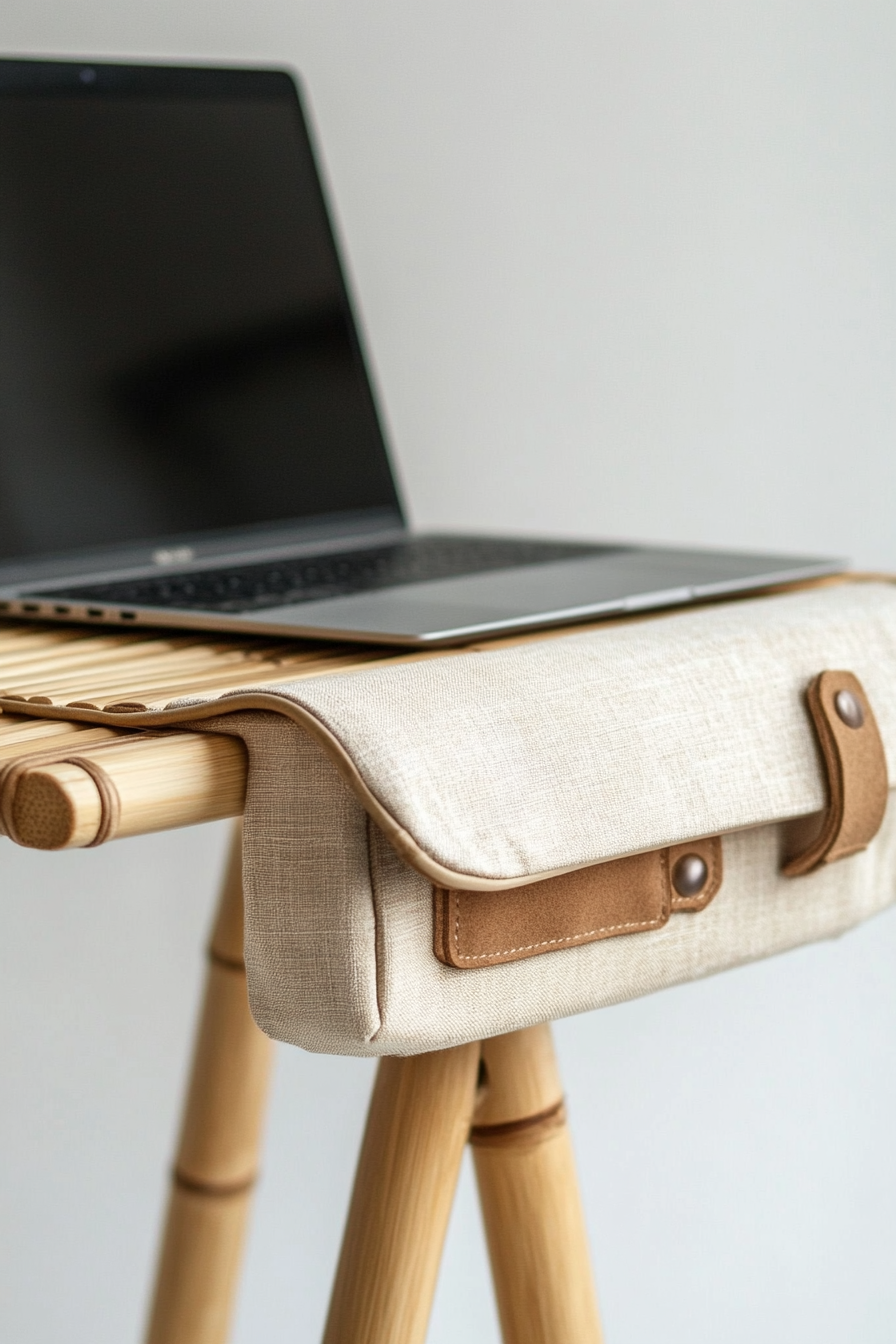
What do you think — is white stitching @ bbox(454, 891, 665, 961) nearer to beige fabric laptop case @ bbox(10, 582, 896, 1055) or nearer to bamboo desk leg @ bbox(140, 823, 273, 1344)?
beige fabric laptop case @ bbox(10, 582, 896, 1055)

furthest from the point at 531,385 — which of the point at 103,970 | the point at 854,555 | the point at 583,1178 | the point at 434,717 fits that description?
the point at 434,717

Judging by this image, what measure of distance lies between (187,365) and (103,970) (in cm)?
49

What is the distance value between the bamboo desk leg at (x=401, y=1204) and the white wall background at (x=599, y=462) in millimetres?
547

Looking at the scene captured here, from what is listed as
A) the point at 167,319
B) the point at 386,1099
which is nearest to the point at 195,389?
the point at 167,319

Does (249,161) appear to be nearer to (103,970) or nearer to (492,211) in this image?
(492,211)

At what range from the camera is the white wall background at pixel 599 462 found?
1106 millimetres

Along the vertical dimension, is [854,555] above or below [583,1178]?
above

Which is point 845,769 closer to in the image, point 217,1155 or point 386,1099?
point 386,1099

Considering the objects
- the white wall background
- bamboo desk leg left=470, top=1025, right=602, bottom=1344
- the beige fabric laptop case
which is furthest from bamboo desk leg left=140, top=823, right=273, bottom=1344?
the beige fabric laptop case

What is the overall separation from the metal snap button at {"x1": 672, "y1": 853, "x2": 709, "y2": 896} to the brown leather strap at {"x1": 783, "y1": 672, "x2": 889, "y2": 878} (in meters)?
0.05

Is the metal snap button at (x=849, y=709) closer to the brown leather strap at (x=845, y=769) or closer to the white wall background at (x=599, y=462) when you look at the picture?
the brown leather strap at (x=845, y=769)

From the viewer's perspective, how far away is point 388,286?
45.0 inches

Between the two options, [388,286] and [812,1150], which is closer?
[388,286]

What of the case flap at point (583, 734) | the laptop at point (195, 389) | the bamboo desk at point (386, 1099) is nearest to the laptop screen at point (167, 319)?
the laptop at point (195, 389)
